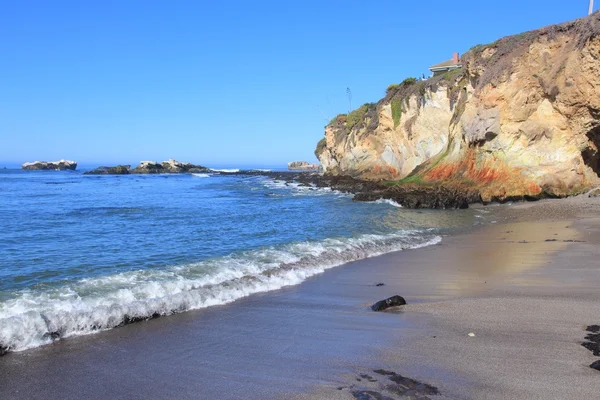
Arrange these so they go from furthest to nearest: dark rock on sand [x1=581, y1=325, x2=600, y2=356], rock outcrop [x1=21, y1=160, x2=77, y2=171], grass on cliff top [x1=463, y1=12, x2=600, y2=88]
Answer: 1. rock outcrop [x1=21, y1=160, x2=77, y2=171]
2. grass on cliff top [x1=463, y1=12, x2=600, y2=88]
3. dark rock on sand [x1=581, y1=325, x2=600, y2=356]

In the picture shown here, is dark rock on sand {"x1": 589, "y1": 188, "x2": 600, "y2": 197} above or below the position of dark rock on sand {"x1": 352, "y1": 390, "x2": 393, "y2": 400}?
above

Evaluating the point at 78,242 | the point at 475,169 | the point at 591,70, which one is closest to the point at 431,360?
the point at 78,242

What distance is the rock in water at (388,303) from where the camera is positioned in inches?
258

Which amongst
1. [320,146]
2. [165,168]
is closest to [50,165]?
[165,168]

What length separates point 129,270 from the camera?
29.6 feet

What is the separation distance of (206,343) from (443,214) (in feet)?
55.5

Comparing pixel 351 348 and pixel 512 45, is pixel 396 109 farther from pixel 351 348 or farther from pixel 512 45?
pixel 351 348

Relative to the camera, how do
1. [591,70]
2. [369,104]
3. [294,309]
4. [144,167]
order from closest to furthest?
[294,309] < [591,70] < [369,104] < [144,167]

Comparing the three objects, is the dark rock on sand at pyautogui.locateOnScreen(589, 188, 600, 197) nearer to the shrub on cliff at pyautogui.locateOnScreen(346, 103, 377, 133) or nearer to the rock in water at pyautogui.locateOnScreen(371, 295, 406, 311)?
the rock in water at pyautogui.locateOnScreen(371, 295, 406, 311)

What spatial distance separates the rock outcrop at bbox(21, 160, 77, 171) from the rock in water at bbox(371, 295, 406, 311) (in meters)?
117

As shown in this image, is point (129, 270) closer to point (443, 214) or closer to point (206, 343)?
point (206, 343)

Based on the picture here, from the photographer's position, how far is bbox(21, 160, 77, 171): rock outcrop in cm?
10881

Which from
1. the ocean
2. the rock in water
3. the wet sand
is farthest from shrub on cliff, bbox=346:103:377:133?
the rock in water

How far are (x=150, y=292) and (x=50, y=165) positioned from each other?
11862cm
